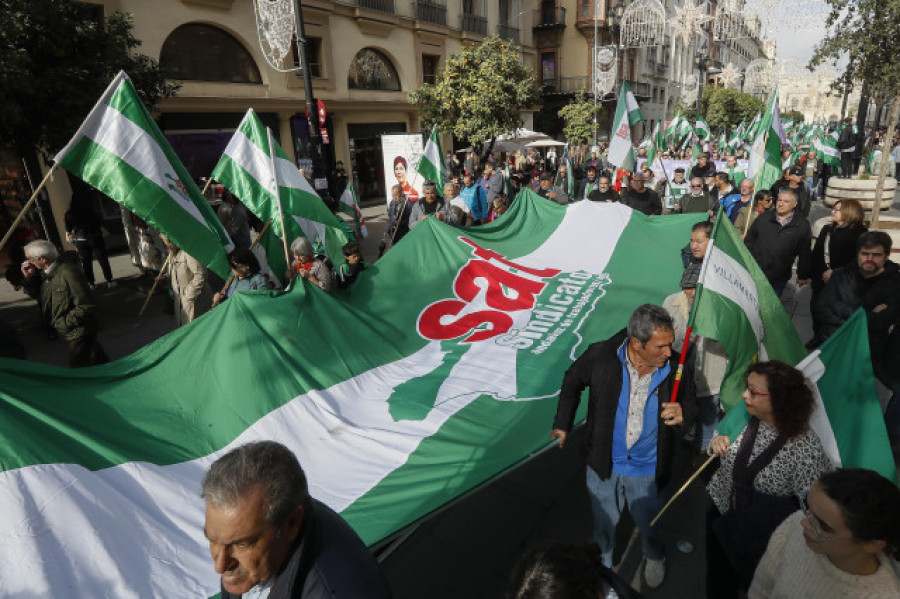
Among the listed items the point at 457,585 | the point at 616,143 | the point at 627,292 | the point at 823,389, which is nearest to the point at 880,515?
the point at 823,389

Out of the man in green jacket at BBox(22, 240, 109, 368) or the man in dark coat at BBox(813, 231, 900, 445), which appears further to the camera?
the man in green jacket at BBox(22, 240, 109, 368)

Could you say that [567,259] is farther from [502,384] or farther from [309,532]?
[309,532]

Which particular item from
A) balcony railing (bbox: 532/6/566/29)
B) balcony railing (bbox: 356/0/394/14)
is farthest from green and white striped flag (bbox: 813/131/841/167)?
balcony railing (bbox: 532/6/566/29)

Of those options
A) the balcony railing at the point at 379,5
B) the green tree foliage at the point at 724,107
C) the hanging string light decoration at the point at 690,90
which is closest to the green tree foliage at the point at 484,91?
the balcony railing at the point at 379,5

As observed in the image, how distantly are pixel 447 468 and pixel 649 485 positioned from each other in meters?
1.09

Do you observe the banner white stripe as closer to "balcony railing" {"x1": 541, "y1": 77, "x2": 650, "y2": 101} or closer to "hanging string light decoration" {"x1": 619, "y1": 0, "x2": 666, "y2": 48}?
"hanging string light decoration" {"x1": 619, "y1": 0, "x2": 666, "y2": 48}

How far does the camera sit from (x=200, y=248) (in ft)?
14.5

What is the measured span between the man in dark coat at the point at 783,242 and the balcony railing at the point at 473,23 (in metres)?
21.7

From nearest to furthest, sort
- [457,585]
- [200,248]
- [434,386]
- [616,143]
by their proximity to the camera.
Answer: [457,585], [434,386], [200,248], [616,143]

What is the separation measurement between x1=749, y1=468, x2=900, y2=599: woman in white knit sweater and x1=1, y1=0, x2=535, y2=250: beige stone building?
1505 centimetres

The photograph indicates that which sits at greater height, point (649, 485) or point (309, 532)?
point (309, 532)

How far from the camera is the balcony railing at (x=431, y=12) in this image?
21.9 metres

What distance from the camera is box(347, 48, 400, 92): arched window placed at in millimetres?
20047

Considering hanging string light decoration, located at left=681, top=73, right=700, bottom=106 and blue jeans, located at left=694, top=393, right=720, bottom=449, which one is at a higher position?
hanging string light decoration, located at left=681, top=73, right=700, bottom=106
